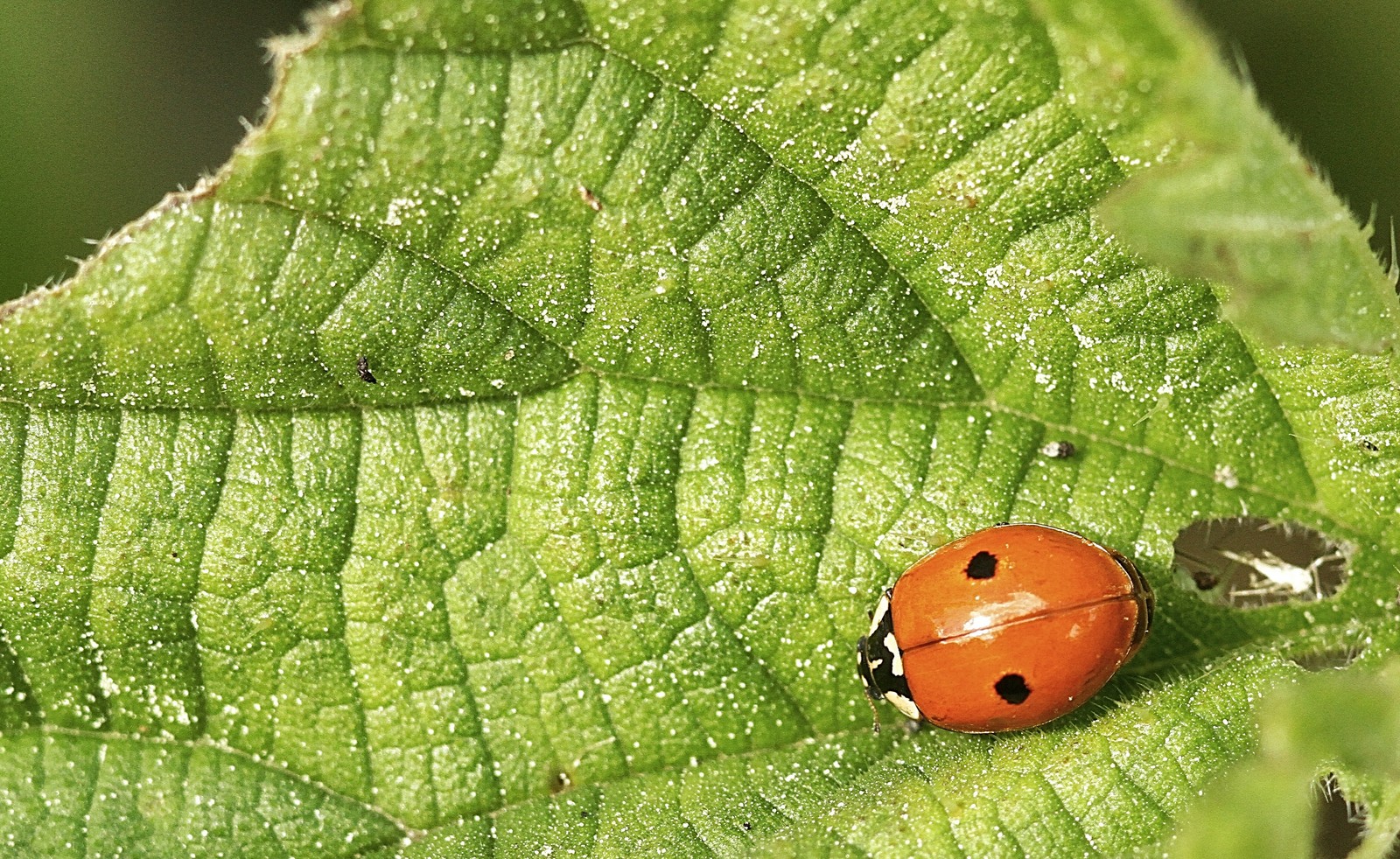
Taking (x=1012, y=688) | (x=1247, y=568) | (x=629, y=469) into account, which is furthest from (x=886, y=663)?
(x=1247, y=568)

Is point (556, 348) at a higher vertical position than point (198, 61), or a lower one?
lower

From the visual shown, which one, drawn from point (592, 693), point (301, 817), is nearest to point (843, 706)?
point (592, 693)

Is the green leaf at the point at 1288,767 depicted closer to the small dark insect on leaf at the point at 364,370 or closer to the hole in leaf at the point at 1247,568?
the hole in leaf at the point at 1247,568

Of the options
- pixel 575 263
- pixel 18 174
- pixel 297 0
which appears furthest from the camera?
pixel 297 0

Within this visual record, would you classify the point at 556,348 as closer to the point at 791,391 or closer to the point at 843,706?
the point at 791,391

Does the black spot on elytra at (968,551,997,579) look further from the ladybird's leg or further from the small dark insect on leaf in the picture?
the small dark insect on leaf

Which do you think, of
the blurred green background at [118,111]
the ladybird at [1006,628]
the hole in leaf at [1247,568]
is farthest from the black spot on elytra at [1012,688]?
the blurred green background at [118,111]

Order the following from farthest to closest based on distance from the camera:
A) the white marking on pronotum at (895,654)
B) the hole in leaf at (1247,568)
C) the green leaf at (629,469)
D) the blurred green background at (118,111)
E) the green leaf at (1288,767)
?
1. the blurred green background at (118,111)
2. the hole in leaf at (1247,568)
3. the white marking on pronotum at (895,654)
4. the green leaf at (629,469)
5. the green leaf at (1288,767)
